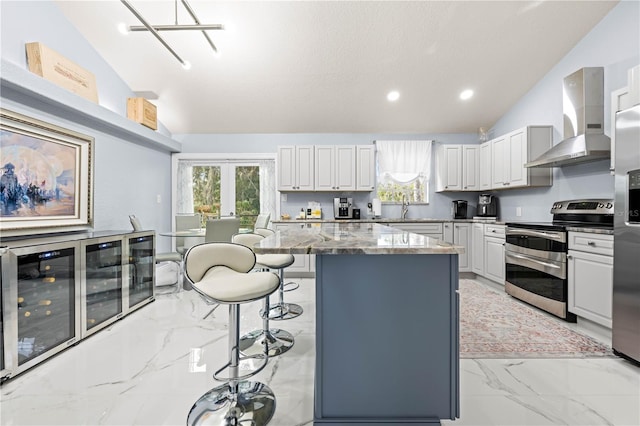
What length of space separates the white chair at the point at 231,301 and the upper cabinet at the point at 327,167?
318 centimetres

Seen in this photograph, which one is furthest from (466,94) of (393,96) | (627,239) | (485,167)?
(627,239)

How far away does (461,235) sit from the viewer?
4.51 metres

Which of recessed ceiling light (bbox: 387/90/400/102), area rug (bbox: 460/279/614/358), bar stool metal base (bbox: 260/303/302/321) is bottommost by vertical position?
area rug (bbox: 460/279/614/358)

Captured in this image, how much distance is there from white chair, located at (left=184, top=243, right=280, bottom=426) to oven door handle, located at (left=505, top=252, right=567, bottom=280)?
2.86m

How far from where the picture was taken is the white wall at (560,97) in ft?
9.27

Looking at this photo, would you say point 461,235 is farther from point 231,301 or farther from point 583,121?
point 231,301

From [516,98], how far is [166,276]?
6045 millimetres

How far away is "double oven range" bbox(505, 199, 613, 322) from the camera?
2.76m

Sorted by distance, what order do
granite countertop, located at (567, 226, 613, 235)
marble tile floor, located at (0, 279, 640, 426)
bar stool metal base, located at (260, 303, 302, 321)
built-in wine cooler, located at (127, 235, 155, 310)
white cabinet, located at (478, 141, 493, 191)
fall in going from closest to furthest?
marble tile floor, located at (0, 279, 640, 426) < granite countertop, located at (567, 226, 613, 235) < bar stool metal base, located at (260, 303, 302, 321) < built-in wine cooler, located at (127, 235, 155, 310) < white cabinet, located at (478, 141, 493, 191)

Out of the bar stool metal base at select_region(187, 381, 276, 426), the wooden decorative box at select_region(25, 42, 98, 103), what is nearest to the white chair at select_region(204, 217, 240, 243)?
the bar stool metal base at select_region(187, 381, 276, 426)

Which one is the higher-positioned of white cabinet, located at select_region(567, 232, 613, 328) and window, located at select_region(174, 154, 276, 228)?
window, located at select_region(174, 154, 276, 228)

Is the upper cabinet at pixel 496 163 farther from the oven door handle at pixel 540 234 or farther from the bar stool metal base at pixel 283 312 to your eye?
the bar stool metal base at pixel 283 312

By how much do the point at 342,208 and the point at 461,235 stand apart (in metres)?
1.95

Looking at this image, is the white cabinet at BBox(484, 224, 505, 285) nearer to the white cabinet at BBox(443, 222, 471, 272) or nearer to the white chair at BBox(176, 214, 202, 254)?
the white cabinet at BBox(443, 222, 471, 272)
